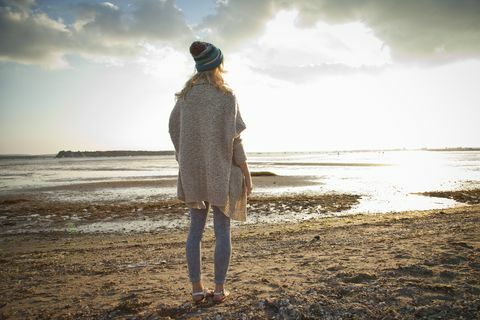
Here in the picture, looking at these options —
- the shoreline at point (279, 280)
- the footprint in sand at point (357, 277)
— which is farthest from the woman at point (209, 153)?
the footprint in sand at point (357, 277)

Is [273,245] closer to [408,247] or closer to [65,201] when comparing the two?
[408,247]

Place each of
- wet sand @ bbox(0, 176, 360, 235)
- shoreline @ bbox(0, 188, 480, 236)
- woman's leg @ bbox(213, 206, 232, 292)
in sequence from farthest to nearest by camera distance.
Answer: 1. wet sand @ bbox(0, 176, 360, 235)
2. shoreline @ bbox(0, 188, 480, 236)
3. woman's leg @ bbox(213, 206, 232, 292)

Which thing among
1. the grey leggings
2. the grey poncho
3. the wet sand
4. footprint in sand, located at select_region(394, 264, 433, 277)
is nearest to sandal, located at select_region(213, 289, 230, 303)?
the grey leggings

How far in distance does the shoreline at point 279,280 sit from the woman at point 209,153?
0.58m

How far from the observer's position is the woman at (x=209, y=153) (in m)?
2.90

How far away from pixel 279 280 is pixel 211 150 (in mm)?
1833

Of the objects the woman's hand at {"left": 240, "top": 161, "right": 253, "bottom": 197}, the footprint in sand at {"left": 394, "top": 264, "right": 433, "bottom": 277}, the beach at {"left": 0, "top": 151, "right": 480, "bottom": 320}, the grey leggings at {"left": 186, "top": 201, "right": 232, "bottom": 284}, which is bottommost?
the beach at {"left": 0, "top": 151, "right": 480, "bottom": 320}

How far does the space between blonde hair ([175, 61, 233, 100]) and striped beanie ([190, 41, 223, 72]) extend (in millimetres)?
53

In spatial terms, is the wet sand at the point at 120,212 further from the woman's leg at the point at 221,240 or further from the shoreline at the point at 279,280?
the woman's leg at the point at 221,240

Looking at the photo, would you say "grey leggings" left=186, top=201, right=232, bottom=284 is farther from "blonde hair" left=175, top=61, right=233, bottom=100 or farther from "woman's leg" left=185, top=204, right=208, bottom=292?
"blonde hair" left=175, top=61, right=233, bottom=100

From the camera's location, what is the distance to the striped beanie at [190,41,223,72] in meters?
2.88

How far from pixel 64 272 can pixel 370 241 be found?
4.99 m

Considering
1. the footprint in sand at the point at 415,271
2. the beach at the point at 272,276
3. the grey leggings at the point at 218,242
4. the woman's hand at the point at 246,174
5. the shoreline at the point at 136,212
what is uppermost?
the woman's hand at the point at 246,174

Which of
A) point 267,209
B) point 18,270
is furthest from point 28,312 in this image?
point 267,209
